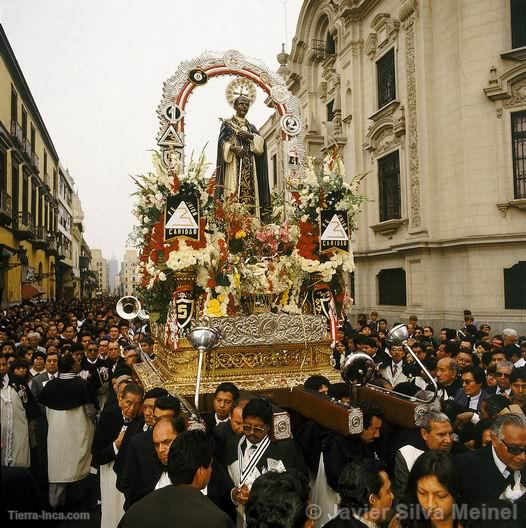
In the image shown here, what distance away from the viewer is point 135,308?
769 cm

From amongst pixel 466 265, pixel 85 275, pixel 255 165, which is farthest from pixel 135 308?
pixel 85 275

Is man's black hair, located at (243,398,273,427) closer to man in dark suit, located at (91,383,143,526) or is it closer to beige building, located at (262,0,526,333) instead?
man in dark suit, located at (91,383,143,526)

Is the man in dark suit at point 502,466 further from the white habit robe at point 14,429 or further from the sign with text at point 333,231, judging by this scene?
the white habit robe at point 14,429

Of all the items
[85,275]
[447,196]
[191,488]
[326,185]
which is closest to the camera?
[191,488]

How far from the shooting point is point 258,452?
364 cm

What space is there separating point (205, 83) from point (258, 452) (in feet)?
21.7

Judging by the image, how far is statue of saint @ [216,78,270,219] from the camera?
8.69m

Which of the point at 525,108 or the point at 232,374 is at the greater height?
the point at 525,108

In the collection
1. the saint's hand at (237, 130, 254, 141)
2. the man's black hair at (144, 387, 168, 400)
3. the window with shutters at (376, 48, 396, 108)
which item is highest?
the window with shutters at (376, 48, 396, 108)

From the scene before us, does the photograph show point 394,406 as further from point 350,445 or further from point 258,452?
point 258,452

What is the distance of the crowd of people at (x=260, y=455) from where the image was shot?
2.47m

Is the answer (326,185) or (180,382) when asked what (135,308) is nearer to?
(180,382)

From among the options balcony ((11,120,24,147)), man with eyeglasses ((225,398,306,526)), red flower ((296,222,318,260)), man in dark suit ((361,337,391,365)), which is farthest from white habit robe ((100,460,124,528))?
balcony ((11,120,24,147))

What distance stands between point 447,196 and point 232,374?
11.3m
